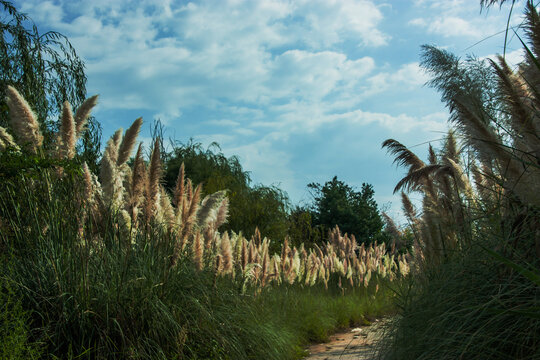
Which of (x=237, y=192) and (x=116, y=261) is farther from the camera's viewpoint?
(x=237, y=192)

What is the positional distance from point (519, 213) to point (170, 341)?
2.71 meters

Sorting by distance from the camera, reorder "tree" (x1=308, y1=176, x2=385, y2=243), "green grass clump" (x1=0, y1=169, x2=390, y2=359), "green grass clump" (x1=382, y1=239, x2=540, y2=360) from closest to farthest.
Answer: "green grass clump" (x1=382, y1=239, x2=540, y2=360)
"green grass clump" (x1=0, y1=169, x2=390, y2=359)
"tree" (x1=308, y1=176, x2=385, y2=243)

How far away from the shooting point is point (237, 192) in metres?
16.7

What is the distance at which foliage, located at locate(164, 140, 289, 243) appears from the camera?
1524 centimetres

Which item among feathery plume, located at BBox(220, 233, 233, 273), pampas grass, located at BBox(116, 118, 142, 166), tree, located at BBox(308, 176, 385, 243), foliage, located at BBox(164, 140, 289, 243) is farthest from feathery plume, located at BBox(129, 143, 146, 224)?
tree, located at BBox(308, 176, 385, 243)

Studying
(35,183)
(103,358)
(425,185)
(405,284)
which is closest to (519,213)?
(425,185)

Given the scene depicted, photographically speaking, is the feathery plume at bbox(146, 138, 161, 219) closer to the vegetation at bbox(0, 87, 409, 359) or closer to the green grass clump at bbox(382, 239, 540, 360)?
the vegetation at bbox(0, 87, 409, 359)

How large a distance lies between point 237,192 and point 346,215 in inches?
321

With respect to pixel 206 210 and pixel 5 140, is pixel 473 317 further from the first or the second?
pixel 5 140

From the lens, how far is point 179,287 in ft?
13.4

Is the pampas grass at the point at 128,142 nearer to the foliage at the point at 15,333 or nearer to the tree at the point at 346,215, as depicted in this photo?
the foliage at the point at 15,333

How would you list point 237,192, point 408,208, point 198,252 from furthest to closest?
point 237,192 < point 408,208 < point 198,252

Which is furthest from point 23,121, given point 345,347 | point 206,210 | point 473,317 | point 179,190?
point 473,317

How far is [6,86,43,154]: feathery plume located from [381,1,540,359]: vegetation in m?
3.54
